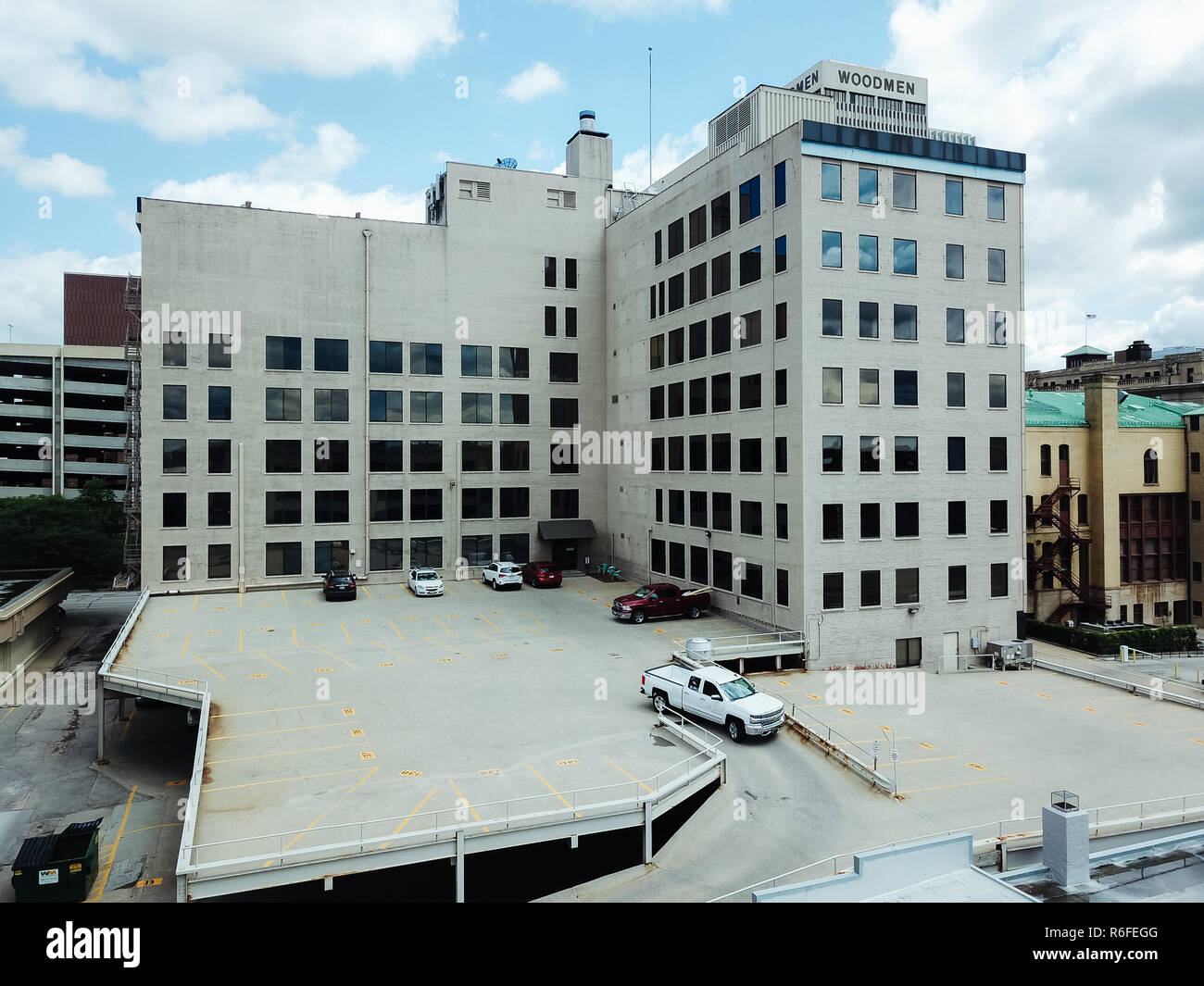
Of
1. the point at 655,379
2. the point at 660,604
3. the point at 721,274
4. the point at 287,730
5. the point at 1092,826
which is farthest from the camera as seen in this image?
the point at 655,379

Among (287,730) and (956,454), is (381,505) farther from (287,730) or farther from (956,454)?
(956,454)

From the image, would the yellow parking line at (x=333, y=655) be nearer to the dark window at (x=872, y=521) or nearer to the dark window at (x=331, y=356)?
the dark window at (x=331, y=356)

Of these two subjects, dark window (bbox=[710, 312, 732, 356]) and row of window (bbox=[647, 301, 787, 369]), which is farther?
dark window (bbox=[710, 312, 732, 356])

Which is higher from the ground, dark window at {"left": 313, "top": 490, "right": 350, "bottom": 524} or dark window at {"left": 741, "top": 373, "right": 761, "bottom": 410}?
dark window at {"left": 741, "top": 373, "right": 761, "bottom": 410}

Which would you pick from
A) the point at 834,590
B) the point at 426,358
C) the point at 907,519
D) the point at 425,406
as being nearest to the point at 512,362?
the point at 426,358

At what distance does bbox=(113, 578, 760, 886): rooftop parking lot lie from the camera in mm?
19547

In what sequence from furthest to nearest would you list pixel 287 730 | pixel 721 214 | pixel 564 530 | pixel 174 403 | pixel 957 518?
pixel 564 530 → pixel 174 403 → pixel 721 214 → pixel 957 518 → pixel 287 730

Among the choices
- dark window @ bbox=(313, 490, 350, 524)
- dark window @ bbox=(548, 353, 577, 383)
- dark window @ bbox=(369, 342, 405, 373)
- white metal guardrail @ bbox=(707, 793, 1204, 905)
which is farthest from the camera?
dark window @ bbox=(548, 353, 577, 383)

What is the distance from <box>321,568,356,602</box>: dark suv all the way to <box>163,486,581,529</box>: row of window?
21.3 feet

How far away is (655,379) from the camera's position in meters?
50.7

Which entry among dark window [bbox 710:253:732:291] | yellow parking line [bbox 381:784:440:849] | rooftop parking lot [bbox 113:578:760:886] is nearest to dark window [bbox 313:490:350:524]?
rooftop parking lot [bbox 113:578:760:886]

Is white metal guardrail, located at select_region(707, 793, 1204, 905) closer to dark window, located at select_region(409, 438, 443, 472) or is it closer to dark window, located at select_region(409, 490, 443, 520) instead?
dark window, located at select_region(409, 490, 443, 520)

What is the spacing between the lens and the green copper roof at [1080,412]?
56.0 metres

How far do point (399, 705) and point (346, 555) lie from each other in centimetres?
2748
